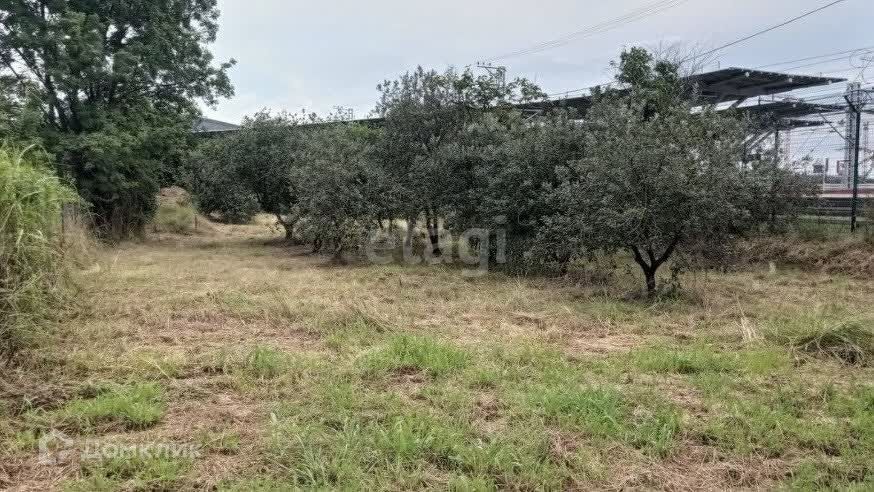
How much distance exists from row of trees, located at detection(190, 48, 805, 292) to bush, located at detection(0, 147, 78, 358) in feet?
19.5

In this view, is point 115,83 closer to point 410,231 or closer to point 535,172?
point 410,231

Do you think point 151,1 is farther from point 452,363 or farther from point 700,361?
point 700,361

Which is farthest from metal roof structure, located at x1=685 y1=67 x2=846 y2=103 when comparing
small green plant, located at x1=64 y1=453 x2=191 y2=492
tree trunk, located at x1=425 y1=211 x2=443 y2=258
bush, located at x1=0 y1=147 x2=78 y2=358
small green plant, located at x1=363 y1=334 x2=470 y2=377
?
small green plant, located at x1=64 y1=453 x2=191 y2=492

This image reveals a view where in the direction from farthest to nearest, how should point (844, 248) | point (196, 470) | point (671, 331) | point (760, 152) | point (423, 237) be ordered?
1. point (423, 237)
2. point (760, 152)
3. point (844, 248)
4. point (671, 331)
5. point (196, 470)

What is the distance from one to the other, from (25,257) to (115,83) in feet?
39.8

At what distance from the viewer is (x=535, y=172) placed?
9.69 m

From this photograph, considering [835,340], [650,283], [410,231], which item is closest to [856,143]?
[650,283]

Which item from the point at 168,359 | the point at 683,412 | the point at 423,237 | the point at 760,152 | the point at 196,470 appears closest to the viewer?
the point at 196,470

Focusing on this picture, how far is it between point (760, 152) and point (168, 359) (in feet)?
35.5

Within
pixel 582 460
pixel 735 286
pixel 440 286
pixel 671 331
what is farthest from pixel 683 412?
pixel 735 286

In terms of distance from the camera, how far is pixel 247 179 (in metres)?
15.6

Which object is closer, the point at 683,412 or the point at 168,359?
the point at 683,412

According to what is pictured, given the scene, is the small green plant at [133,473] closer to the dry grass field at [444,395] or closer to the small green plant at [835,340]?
the dry grass field at [444,395]

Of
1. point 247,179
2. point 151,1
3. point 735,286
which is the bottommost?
point 735,286
